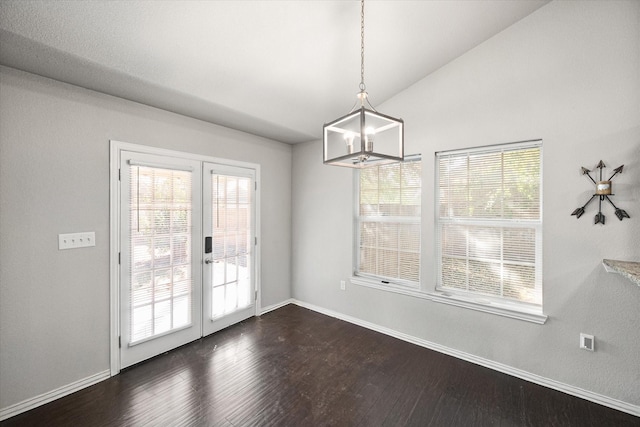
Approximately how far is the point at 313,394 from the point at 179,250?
75.0 inches

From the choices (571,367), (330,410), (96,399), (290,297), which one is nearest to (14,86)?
(96,399)

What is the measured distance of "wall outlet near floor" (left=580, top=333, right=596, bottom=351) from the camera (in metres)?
2.05

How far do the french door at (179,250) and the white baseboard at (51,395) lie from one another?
0.19 meters

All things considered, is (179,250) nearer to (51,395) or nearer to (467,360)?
(51,395)

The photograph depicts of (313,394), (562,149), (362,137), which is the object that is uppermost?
(562,149)

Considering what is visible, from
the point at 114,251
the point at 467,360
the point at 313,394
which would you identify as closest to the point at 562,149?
the point at 467,360

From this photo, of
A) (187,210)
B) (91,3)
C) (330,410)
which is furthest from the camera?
(187,210)

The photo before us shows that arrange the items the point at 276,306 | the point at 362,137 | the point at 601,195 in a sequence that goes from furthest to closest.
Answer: the point at 276,306 < the point at 601,195 < the point at 362,137

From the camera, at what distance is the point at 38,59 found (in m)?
1.82

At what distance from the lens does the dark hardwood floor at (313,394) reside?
188 cm

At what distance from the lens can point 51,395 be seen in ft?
6.75

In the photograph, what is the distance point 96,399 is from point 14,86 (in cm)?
242

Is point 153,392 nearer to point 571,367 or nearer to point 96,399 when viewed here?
point 96,399

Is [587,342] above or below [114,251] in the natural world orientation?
below
